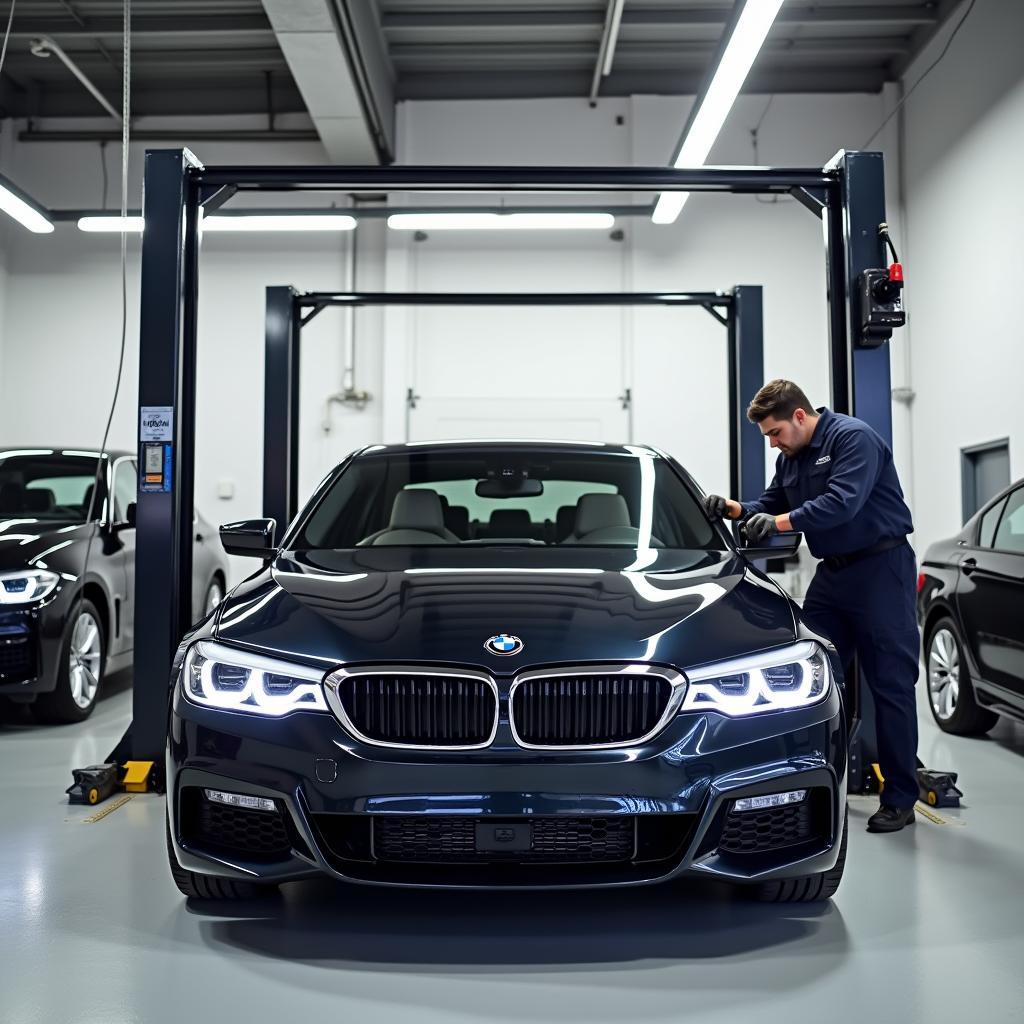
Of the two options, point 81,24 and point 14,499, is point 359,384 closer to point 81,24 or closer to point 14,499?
point 81,24

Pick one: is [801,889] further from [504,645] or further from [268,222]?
[268,222]

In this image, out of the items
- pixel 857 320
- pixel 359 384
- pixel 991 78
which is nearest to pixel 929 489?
pixel 991 78

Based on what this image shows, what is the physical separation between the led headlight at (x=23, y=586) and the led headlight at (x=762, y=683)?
3801 millimetres

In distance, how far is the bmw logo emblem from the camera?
237cm

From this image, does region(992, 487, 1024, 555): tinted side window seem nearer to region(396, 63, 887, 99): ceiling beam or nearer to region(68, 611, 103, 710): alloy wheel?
region(68, 611, 103, 710): alloy wheel

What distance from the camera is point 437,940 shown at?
2.48 metres

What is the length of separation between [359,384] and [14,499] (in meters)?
6.09

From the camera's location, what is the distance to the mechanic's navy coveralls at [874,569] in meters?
3.44

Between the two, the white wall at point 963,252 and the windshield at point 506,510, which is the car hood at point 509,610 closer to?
the windshield at point 506,510

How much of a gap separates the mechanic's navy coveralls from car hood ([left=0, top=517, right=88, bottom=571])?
3.71 meters

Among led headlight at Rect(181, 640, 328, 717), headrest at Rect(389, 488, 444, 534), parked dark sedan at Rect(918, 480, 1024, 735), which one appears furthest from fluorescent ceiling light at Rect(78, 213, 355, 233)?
led headlight at Rect(181, 640, 328, 717)

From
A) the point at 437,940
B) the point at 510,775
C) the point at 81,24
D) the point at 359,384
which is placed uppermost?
the point at 81,24

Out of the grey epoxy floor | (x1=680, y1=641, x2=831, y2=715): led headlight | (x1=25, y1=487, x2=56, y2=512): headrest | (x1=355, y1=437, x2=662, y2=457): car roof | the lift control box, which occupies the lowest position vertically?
the grey epoxy floor

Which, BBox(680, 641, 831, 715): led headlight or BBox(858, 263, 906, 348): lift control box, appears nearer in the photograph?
BBox(680, 641, 831, 715): led headlight
